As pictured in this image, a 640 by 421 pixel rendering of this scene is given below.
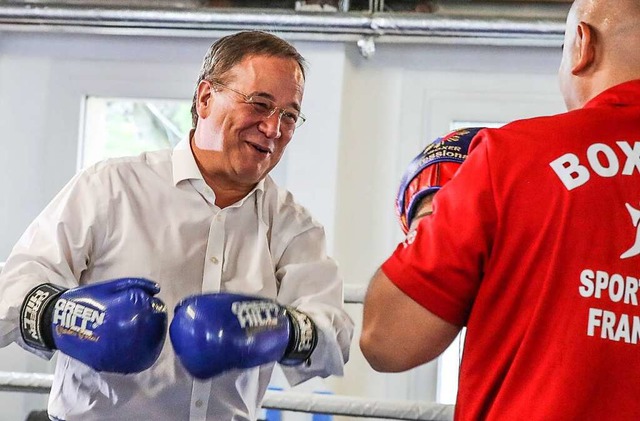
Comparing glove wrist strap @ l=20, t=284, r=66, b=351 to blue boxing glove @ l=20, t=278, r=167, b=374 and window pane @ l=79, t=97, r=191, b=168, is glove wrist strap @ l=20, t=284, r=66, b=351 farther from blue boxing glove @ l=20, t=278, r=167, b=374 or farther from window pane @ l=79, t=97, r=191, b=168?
window pane @ l=79, t=97, r=191, b=168

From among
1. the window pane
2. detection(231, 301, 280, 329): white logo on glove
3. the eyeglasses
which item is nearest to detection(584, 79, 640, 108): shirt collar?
detection(231, 301, 280, 329): white logo on glove

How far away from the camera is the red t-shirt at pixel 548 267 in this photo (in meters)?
1.00

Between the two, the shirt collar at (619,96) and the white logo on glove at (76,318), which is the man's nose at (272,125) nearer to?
the white logo on glove at (76,318)

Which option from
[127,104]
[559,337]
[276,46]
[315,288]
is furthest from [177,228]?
[127,104]

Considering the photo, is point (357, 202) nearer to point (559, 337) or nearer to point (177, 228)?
point (177, 228)

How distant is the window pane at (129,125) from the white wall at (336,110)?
0.09 m

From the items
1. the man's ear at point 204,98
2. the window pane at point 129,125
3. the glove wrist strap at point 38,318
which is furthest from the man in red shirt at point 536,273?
the window pane at point 129,125

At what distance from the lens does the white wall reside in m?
3.26

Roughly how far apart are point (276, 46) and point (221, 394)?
0.66 metres

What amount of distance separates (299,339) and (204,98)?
56 cm

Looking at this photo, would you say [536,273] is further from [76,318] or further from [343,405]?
[343,405]

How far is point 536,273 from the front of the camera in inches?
39.9

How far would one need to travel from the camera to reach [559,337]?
3.29 feet

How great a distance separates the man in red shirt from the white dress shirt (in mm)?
431
